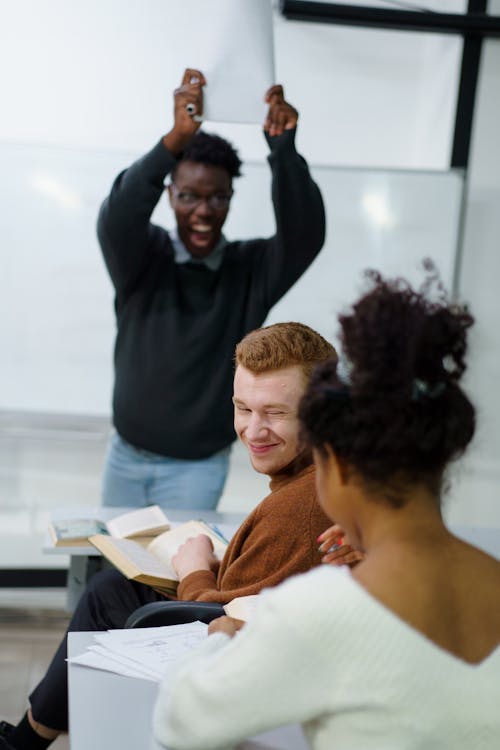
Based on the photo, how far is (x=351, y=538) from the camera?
3.98 ft

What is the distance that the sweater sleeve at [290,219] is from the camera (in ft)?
9.44

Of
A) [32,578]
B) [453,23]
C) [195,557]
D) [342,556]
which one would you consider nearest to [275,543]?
[342,556]

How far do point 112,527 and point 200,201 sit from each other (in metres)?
1.07

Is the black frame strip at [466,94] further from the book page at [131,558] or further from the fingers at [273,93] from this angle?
the book page at [131,558]

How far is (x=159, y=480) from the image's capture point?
3.07 metres

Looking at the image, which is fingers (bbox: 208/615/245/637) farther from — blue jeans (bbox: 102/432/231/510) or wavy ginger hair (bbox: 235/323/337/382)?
blue jeans (bbox: 102/432/231/510)

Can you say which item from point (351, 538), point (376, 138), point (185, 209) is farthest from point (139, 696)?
point (376, 138)

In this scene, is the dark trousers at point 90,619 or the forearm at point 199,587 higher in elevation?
the forearm at point 199,587

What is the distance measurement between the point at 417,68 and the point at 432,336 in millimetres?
3491

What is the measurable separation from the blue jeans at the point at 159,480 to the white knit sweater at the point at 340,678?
1941 mm

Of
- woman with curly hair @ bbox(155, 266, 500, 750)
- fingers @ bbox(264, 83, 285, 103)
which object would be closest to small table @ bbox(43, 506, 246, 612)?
fingers @ bbox(264, 83, 285, 103)

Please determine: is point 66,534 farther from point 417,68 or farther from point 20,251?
point 417,68

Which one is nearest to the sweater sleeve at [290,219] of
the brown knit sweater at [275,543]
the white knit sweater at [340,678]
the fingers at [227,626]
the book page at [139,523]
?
the book page at [139,523]

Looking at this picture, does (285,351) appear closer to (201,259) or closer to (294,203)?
(294,203)
